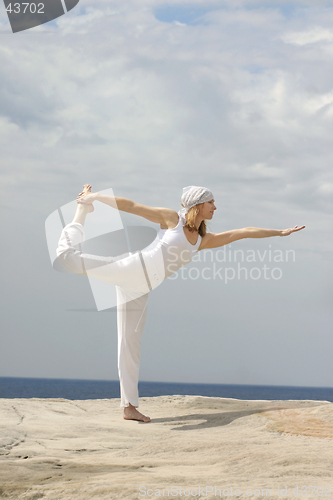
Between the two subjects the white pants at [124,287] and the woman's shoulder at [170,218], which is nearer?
the white pants at [124,287]

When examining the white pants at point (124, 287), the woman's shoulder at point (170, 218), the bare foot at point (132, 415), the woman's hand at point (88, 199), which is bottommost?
the bare foot at point (132, 415)

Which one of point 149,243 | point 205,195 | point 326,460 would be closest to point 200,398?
point 149,243

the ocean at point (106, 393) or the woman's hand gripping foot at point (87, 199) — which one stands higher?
the woman's hand gripping foot at point (87, 199)

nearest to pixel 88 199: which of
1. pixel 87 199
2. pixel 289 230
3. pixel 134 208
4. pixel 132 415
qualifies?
pixel 87 199

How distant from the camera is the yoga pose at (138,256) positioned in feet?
15.4

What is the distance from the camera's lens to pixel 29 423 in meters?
4.67

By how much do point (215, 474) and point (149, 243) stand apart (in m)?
2.93

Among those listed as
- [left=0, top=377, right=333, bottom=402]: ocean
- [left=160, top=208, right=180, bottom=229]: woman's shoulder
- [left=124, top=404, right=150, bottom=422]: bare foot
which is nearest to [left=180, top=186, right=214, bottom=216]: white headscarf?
[left=160, top=208, right=180, bottom=229]: woman's shoulder

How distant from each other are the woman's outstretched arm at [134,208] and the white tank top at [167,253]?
0.14 m

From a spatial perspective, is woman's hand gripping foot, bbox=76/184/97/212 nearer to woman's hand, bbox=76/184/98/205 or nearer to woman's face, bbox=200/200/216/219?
woman's hand, bbox=76/184/98/205

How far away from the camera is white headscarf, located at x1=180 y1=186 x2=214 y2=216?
5.19 metres

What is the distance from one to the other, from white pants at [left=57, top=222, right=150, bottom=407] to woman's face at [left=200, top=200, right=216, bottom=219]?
38.2 inches

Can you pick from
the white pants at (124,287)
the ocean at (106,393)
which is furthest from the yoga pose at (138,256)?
the ocean at (106,393)

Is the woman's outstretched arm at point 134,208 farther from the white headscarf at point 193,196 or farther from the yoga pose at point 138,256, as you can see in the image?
the white headscarf at point 193,196
